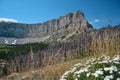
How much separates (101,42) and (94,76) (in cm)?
326

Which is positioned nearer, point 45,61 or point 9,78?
point 45,61

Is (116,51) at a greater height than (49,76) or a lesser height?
greater

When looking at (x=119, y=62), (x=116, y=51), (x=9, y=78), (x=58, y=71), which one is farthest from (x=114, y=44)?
(x=9, y=78)

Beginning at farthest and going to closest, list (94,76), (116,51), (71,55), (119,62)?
(71,55)
(116,51)
(119,62)
(94,76)

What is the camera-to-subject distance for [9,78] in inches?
415

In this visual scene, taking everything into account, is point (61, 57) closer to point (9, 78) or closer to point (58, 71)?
point (58, 71)

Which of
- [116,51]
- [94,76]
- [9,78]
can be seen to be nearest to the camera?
[94,76]

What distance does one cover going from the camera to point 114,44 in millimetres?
8570

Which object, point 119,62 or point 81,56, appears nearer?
point 119,62

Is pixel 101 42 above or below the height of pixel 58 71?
above

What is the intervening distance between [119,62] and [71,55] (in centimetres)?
518

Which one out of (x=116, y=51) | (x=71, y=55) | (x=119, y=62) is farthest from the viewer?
(x=71, y=55)

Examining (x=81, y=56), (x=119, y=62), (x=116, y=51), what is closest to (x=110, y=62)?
(x=119, y=62)

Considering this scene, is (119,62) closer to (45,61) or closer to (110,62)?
(110,62)
